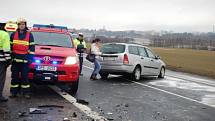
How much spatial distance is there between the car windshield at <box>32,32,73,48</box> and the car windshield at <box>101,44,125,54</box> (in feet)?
13.2

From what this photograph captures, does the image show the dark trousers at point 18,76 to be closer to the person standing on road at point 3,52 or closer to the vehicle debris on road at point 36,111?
the person standing on road at point 3,52

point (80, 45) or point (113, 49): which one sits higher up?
point (80, 45)

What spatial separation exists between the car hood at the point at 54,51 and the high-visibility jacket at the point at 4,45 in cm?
127

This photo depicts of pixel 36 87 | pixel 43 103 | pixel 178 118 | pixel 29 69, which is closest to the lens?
pixel 178 118

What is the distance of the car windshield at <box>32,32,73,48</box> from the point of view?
37.3ft

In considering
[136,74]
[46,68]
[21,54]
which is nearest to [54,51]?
[46,68]

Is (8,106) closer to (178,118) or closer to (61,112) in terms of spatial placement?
(61,112)

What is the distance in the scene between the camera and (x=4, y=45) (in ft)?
29.8

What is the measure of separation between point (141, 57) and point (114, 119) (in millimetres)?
8863

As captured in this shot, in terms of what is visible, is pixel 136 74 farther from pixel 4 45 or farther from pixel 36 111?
pixel 36 111

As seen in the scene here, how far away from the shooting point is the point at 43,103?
9023 mm

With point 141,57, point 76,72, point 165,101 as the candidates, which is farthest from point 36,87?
point 141,57

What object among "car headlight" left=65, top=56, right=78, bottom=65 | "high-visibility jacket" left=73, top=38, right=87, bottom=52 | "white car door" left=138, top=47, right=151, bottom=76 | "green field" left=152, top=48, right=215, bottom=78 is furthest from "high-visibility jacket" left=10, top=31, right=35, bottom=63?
"green field" left=152, top=48, right=215, bottom=78

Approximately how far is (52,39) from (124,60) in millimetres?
4473
